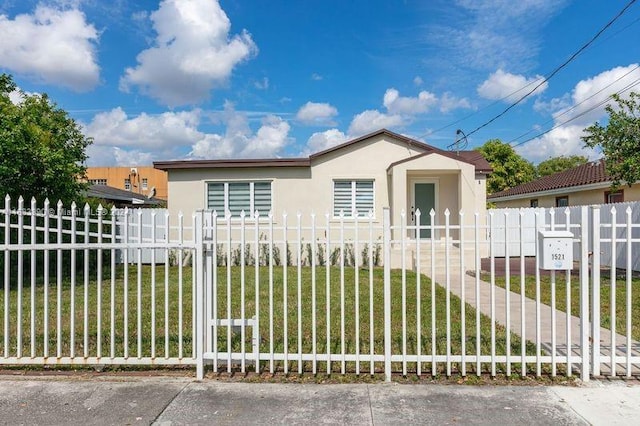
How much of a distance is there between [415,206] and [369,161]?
237cm

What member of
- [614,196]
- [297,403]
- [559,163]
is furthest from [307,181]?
[559,163]

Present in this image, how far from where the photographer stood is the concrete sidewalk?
12.4ft

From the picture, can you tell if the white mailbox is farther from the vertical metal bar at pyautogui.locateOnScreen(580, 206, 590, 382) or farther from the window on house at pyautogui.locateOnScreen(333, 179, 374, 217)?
the window on house at pyautogui.locateOnScreen(333, 179, 374, 217)

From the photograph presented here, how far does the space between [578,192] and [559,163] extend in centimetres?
4429

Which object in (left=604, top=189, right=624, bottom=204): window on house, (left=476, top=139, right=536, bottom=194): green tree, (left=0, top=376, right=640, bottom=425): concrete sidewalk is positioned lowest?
(left=0, top=376, right=640, bottom=425): concrete sidewalk

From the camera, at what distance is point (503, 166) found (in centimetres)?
4019

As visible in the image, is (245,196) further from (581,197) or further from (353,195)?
(581,197)

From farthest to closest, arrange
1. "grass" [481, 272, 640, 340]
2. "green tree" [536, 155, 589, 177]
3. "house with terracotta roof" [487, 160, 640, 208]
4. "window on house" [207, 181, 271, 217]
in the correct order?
"green tree" [536, 155, 589, 177] < "house with terracotta roof" [487, 160, 640, 208] < "window on house" [207, 181, 271, 217] < "grass" [481, 272, 640, 340]

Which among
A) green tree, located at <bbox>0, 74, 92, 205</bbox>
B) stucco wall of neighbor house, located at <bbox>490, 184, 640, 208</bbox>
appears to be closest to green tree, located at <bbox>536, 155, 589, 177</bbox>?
stucco wall of neighbor house, located at <bbox>490, 184, 640, 208</bbox>

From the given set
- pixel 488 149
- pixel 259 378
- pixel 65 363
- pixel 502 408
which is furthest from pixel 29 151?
pixel 488 149

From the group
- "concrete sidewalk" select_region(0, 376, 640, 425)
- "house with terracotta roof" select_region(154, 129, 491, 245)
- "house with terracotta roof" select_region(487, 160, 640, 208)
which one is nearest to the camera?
"concrete sidewalk" select_region(0, 376, 640, 425)

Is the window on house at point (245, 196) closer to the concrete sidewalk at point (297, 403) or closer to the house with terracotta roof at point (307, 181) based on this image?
the house with terracotta roof at point (307, 181)

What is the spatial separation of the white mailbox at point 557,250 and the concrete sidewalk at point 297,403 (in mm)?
1170

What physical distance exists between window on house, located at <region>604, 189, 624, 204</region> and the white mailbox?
46.2ft
